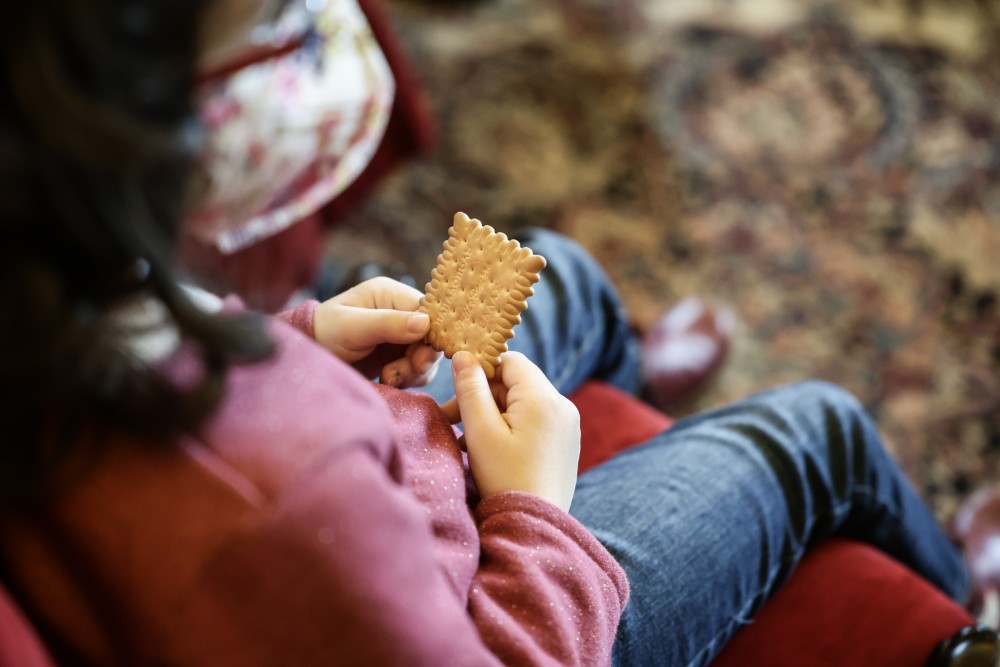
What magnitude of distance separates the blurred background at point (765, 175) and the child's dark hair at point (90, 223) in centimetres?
92

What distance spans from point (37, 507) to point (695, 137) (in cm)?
146

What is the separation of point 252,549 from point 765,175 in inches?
55.7

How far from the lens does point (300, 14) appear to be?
103cm

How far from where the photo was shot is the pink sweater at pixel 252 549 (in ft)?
1.33

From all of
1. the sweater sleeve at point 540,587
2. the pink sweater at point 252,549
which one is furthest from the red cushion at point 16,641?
the sweater sleeve at point 540,587

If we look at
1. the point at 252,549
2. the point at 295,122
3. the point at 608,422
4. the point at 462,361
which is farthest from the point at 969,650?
the point at 295,122

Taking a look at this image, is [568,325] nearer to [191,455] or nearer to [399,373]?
[399,373]

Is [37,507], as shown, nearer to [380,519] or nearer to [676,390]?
[380,519]

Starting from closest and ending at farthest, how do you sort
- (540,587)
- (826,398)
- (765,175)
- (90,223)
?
(90,223), (540,587), (826,398), (765,175)

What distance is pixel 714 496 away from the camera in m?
0.72

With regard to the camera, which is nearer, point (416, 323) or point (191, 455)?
point (191, 455)

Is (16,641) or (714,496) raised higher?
(16,641)

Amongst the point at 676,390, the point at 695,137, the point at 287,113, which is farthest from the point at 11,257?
the point at 695,137

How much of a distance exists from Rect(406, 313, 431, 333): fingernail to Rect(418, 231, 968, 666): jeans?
157 mm
